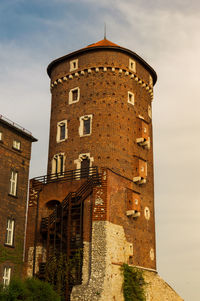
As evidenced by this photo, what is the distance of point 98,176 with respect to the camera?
33.7m

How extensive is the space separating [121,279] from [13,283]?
838cm

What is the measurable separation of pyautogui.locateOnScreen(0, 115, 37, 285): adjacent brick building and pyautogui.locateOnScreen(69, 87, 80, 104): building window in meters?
6.15

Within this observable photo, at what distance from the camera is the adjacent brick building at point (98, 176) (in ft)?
104

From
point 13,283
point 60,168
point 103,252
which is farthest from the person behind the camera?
point 60,168

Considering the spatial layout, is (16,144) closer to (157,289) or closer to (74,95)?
(74,95)

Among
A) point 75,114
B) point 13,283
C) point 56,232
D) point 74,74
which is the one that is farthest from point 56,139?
point 13,283

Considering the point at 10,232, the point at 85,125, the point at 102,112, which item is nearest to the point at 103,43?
the point at 102,112

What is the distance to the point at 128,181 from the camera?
118 feet

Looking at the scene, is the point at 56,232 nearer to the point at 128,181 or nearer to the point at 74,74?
the point at 128,181

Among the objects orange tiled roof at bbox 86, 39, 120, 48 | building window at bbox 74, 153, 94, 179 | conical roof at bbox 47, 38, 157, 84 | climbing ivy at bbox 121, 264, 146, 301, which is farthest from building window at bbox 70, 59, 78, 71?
climbing ivy at bbox 121, 264, 146, 301

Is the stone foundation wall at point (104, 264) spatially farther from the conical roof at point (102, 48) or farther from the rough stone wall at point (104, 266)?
the conical roof at point (102, 48)

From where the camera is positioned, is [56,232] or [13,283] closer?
[13,283]

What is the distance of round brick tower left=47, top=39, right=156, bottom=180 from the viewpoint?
37.2 meters

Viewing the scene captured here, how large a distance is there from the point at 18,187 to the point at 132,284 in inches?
445
